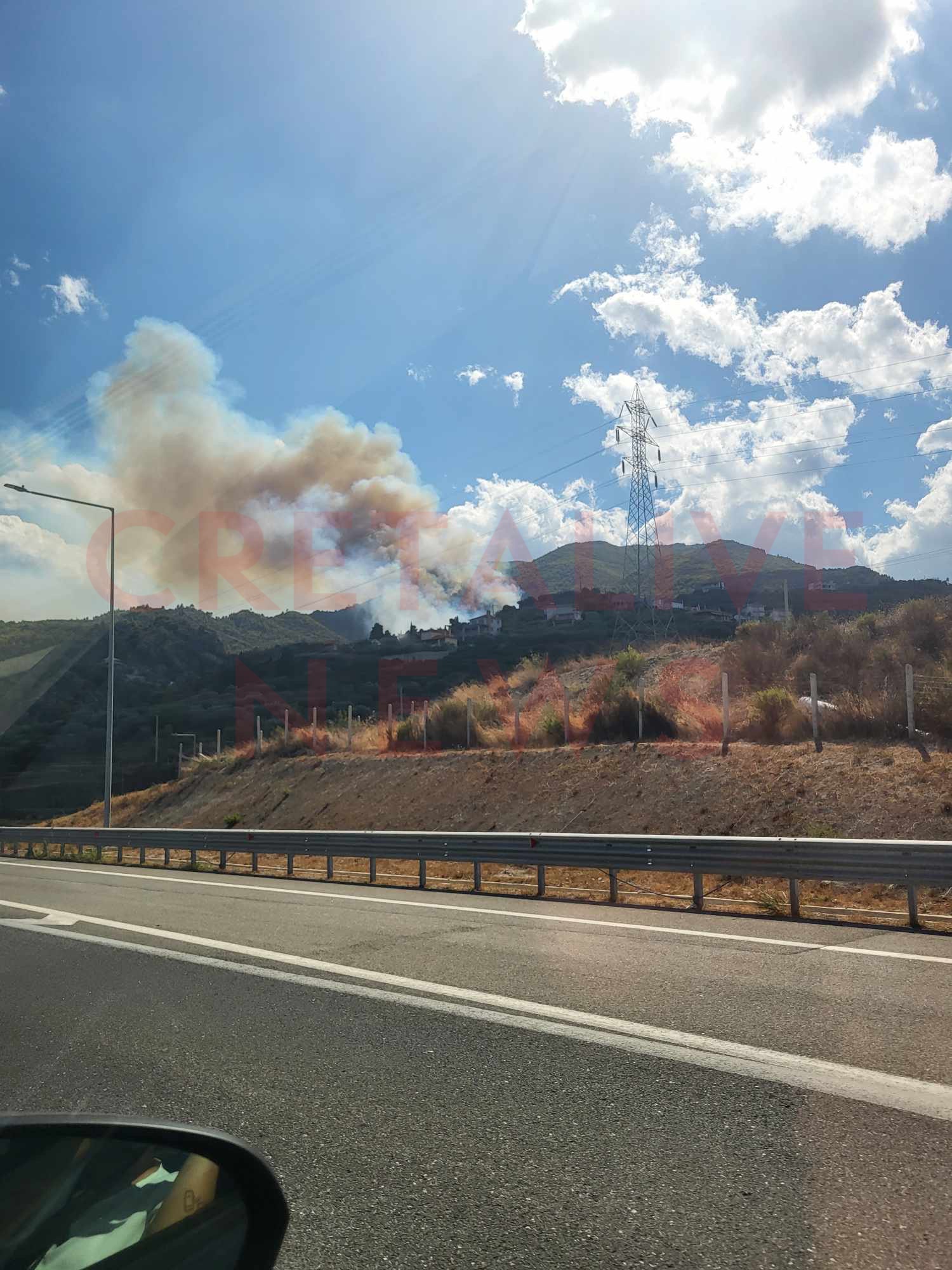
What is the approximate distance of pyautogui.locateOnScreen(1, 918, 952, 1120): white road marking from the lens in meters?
4.30

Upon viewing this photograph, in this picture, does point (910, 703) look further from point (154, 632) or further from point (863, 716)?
point (154, 632)

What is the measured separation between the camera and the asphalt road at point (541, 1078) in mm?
3111

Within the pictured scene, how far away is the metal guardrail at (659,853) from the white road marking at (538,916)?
133 cm

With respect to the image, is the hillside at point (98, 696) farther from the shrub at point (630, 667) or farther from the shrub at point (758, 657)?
the shrub at point (758, 657)

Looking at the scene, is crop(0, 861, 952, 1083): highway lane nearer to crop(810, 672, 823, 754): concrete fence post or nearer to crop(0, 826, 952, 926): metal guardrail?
crop(0, 826, 952, 926): metal guardrail

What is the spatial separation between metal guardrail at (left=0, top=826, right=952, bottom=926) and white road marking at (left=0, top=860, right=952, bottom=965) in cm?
133

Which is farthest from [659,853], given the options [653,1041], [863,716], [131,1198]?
[131,1198]

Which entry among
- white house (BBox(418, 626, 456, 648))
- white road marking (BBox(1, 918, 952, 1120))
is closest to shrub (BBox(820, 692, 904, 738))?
white road marking (BBox(1, 918, 952, 1120))

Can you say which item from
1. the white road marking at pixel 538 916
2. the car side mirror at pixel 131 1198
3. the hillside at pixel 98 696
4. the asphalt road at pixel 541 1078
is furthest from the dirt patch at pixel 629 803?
the hillside at pixel 98 696

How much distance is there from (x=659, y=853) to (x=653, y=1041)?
6709 mm

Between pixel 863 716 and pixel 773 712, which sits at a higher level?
pixel 773 712

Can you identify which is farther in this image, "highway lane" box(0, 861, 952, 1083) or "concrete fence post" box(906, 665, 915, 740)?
"concrete fence post" box(906, 665, 915, 740)

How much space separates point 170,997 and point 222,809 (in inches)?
1131

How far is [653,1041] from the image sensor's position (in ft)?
17.1
